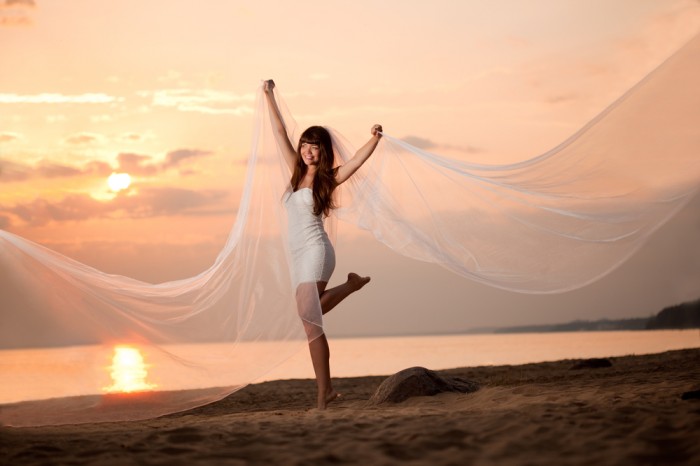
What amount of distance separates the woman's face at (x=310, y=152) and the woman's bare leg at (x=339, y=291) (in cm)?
109

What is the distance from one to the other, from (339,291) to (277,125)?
1.69m

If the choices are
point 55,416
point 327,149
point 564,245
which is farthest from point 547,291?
point 55,416

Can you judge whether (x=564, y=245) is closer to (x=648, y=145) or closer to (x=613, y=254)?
(x=613, y=254)

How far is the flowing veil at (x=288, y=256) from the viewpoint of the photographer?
7.07 metres

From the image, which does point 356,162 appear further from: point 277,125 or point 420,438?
point 420,438

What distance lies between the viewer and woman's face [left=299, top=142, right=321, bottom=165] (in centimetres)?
725

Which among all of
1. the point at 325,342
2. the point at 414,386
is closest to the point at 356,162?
the point at 325,342

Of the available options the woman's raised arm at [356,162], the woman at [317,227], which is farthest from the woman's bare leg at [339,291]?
the woman's raised arm at [356,162]

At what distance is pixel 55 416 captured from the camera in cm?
672

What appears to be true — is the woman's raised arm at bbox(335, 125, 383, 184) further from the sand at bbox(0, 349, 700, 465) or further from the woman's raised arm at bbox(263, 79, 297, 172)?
the sand at bbox(0, 349, 700, 465)

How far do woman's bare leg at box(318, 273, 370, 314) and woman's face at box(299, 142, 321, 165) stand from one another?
1089 millimetres

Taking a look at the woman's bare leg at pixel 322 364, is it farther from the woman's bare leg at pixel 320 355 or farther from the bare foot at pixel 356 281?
the bare foot at pixel 356 281

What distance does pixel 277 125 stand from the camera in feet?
24.9

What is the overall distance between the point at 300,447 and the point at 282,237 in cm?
265
